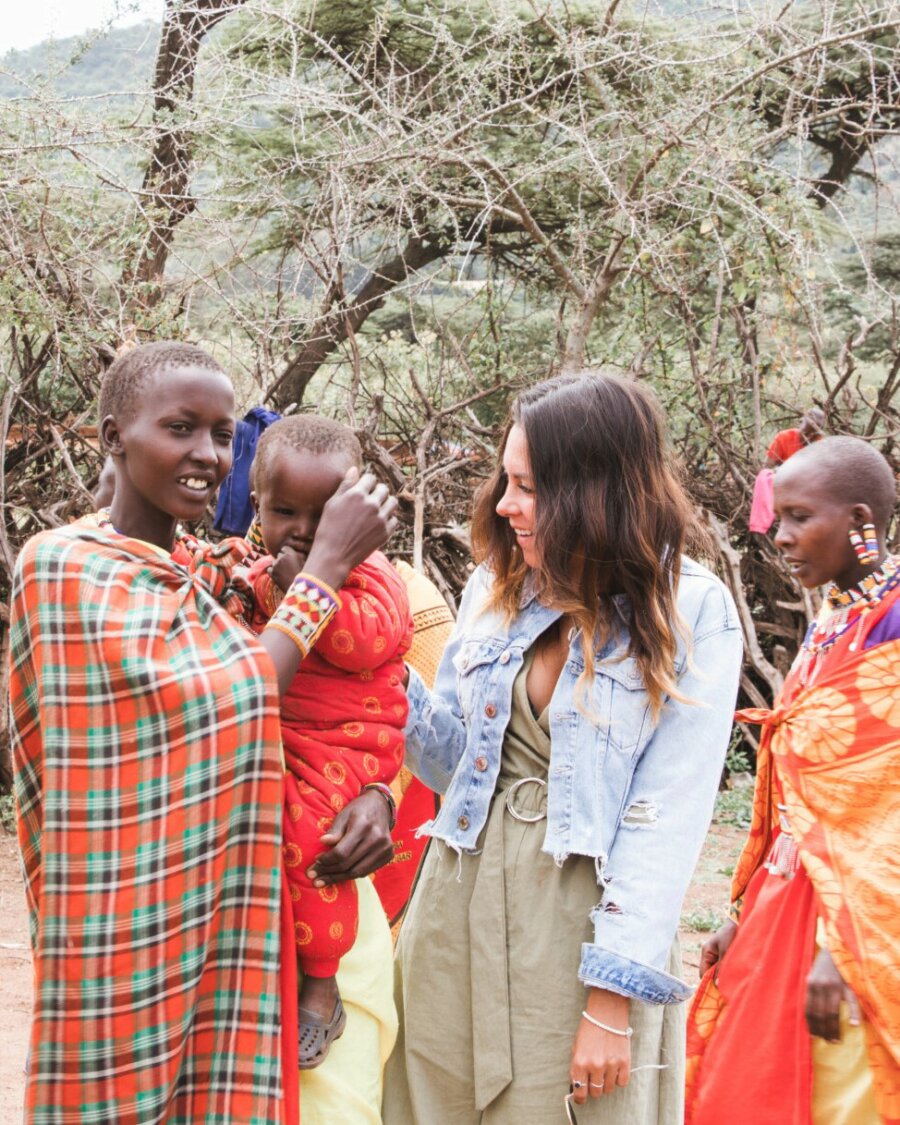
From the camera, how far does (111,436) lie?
6.66 feet

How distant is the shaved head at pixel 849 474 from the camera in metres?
3.02

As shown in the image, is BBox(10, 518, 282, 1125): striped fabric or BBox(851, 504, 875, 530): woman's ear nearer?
BBox(10, 518, 282, 1125): striped fabric

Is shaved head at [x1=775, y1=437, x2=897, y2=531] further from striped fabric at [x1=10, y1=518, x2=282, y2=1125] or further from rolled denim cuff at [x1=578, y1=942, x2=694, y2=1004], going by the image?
striped fabric at [x1=10, y1=518, x2=282, y2=1125]

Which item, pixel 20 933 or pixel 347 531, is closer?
pixel 347 531

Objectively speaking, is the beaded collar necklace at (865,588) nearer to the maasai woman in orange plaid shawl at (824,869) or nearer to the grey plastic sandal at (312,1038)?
the maasai woman in orange plaid shawl at (824,869)

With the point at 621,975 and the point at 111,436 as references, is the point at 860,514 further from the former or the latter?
the point at 111,436

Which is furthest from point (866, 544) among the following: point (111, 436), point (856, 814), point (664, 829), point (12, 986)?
point (12, 986)

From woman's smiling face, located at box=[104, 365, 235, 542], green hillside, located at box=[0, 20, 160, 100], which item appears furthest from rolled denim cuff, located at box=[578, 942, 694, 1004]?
green hillside, located at box=[0, 20, 160, 100]

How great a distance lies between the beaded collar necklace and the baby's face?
139cm

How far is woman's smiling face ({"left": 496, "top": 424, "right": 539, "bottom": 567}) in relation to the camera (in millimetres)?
2201

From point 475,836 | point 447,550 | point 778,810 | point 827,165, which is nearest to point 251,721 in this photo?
point 475,836

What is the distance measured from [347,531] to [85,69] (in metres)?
8.37

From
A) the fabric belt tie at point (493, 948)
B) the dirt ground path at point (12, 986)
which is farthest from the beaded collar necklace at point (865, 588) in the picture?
the dirt ground path at point (12, 986)

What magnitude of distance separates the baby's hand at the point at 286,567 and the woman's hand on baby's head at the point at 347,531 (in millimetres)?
54
